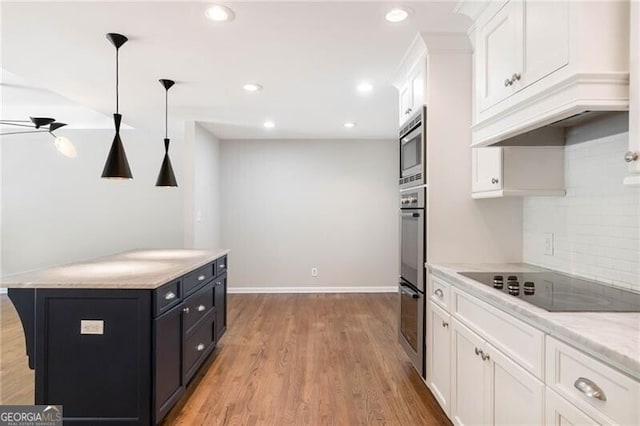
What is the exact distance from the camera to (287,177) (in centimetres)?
577

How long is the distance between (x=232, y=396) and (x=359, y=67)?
8.51ft

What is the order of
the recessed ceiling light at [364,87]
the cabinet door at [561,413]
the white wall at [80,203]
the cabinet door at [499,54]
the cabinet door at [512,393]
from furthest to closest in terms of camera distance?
the white wall at [80,203]
the recessed ceiling light at [364,87]
the cabinet door at [499,54]
the cabinet door at [512,393]
the cabinet door at [561,413]

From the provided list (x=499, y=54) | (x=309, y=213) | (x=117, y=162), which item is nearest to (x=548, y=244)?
A: (x=499, y=54)

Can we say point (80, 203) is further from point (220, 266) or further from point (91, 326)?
point (91, 326)

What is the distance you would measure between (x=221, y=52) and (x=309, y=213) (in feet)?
11.2

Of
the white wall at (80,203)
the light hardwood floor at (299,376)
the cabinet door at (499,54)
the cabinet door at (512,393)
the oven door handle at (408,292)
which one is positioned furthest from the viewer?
the white wall at (80,203)

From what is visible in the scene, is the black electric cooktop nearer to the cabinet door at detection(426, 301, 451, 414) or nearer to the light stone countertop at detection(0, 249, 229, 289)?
the cabinet door at detection(426, 301, 451, 414)

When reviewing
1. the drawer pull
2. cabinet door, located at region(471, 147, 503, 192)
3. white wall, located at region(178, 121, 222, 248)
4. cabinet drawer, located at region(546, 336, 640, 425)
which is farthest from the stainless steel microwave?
white wall, located at region(178, 121, 222, 248)

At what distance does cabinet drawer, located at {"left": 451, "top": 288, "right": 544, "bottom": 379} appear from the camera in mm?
1286

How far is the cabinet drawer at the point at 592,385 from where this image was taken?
90cm

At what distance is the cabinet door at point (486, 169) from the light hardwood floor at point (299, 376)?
1457 millimetres

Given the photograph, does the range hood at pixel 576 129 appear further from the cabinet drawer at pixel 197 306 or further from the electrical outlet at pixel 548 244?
the cabinet drawer at pixel 197 306

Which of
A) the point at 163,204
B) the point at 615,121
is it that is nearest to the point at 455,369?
the point at 615,121

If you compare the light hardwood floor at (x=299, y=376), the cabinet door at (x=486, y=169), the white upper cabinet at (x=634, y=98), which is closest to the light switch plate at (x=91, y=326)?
the light hardwood floor at (x=299, y=376)
